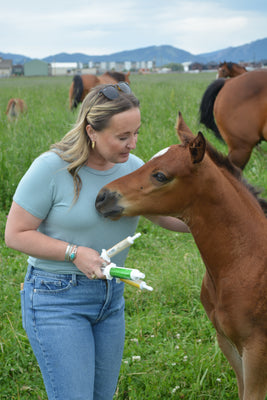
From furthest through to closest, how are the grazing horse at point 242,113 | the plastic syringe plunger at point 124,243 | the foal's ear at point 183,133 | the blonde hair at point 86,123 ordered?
the grazing horse at point 242,113
the foal's ear at point 183,133
the blonde hair at point 86,123
the plastic syringe plunger at point 124,243

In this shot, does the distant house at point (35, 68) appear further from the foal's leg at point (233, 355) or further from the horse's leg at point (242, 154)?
the foal's leg at point (233, 355)

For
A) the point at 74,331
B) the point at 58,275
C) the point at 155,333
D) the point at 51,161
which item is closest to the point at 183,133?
the point at 51,161

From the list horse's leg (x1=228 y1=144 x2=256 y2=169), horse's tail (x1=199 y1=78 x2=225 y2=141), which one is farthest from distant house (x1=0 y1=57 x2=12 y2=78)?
horse's leg (x1=228 y1=144 x2=256 y2=169)

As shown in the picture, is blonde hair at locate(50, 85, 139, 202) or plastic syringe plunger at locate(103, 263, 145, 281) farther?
blonde hair at locate(50, 85, 139, 202)

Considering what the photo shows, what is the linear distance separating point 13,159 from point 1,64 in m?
88.4

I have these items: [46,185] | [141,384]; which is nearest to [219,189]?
[46,185]

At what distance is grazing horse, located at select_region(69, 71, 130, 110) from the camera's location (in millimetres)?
11742

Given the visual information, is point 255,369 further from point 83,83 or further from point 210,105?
point 83,83

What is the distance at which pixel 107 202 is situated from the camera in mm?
1929

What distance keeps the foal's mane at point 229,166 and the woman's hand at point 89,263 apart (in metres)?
0.73

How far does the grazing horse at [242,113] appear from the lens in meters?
6.38

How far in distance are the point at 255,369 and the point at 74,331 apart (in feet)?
2.60

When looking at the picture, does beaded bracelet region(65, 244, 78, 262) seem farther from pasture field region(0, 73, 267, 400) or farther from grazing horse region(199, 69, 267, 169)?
grazing horse region(199, 69, 267, 169)

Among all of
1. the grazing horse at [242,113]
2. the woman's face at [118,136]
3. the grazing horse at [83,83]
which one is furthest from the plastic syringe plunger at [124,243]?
the grazing horse at [83,83]
